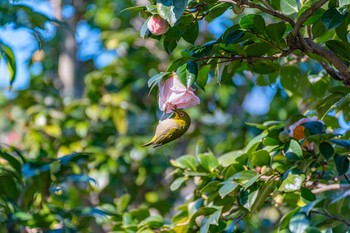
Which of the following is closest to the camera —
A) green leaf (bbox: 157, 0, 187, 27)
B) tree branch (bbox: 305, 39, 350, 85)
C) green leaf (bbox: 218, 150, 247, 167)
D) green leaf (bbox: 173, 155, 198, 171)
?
green leaf (bbox: 157, 0, 187, 27)

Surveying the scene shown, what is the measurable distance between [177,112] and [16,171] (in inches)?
22.1

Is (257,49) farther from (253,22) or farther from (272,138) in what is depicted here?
(272,138)

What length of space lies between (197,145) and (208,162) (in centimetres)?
11

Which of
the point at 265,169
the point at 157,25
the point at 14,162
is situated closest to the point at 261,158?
the point at 265,169

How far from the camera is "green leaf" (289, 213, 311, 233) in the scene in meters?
0.99

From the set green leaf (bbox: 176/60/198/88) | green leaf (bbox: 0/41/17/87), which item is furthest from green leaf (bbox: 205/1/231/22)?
green leaf (bbox: 0/41/17/87)

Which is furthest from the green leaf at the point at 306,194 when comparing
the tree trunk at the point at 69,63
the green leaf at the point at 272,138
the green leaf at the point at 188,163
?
the tree trunk at the point at 69,63

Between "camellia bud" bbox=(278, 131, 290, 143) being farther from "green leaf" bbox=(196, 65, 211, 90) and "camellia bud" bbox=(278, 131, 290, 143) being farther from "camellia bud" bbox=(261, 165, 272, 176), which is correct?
"green leaf" bbox=(196, 65, 211, 90)

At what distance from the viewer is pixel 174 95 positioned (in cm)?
98

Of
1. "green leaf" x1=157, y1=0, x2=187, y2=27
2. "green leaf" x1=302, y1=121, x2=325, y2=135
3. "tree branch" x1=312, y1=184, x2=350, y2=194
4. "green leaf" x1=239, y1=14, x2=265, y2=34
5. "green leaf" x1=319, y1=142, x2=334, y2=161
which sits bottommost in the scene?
"tree branch" x1=312, y1=184, x2=350, y2=194

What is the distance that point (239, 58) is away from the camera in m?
1.06

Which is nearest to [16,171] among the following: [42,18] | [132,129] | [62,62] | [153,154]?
[42,18]

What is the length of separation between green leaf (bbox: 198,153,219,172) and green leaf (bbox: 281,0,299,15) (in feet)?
1.39

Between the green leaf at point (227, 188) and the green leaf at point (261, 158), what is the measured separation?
0.25 ft
